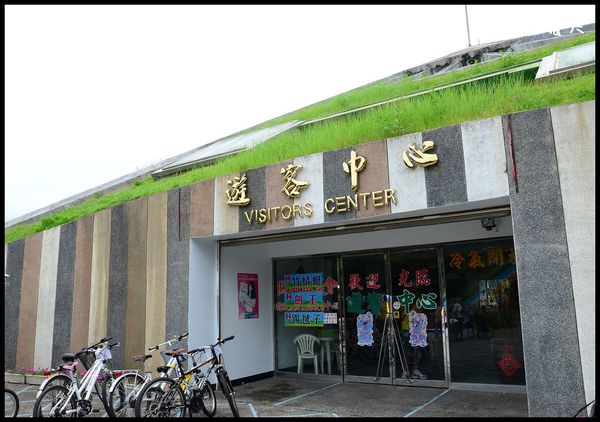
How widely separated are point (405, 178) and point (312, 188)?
1576mm

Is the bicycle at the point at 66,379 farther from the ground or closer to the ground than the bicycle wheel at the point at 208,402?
farther from the ground

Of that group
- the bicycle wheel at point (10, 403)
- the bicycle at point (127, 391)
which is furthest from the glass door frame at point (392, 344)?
the bicycle wheel at point (10, 403)

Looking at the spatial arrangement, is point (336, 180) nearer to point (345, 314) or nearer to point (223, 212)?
point (223, 212)

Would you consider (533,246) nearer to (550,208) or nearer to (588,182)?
(550,208)

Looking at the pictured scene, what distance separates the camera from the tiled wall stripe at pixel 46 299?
10.7 metres

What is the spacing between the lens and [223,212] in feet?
28.9

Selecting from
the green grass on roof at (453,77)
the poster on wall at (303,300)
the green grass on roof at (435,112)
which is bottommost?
the poster on wall at (303,300)

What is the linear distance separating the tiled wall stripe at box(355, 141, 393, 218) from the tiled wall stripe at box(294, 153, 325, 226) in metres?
0.69

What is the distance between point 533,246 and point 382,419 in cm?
308

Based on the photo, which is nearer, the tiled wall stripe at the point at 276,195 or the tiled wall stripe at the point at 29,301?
the tiled wall stripe at the point at 276,195

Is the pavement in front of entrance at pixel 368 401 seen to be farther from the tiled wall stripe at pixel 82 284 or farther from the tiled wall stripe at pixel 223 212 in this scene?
the tiled wall stripe at pixel 82 284

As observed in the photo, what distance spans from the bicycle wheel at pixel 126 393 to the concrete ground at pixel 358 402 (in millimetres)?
437

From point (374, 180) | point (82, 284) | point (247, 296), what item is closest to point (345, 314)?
point (247, 296)

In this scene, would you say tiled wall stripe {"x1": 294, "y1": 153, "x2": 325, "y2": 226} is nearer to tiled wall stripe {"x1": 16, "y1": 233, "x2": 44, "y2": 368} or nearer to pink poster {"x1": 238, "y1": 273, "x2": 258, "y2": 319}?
pink poster {"x1": 238, "y1": 273, "x2": 258, "y2": 319}
